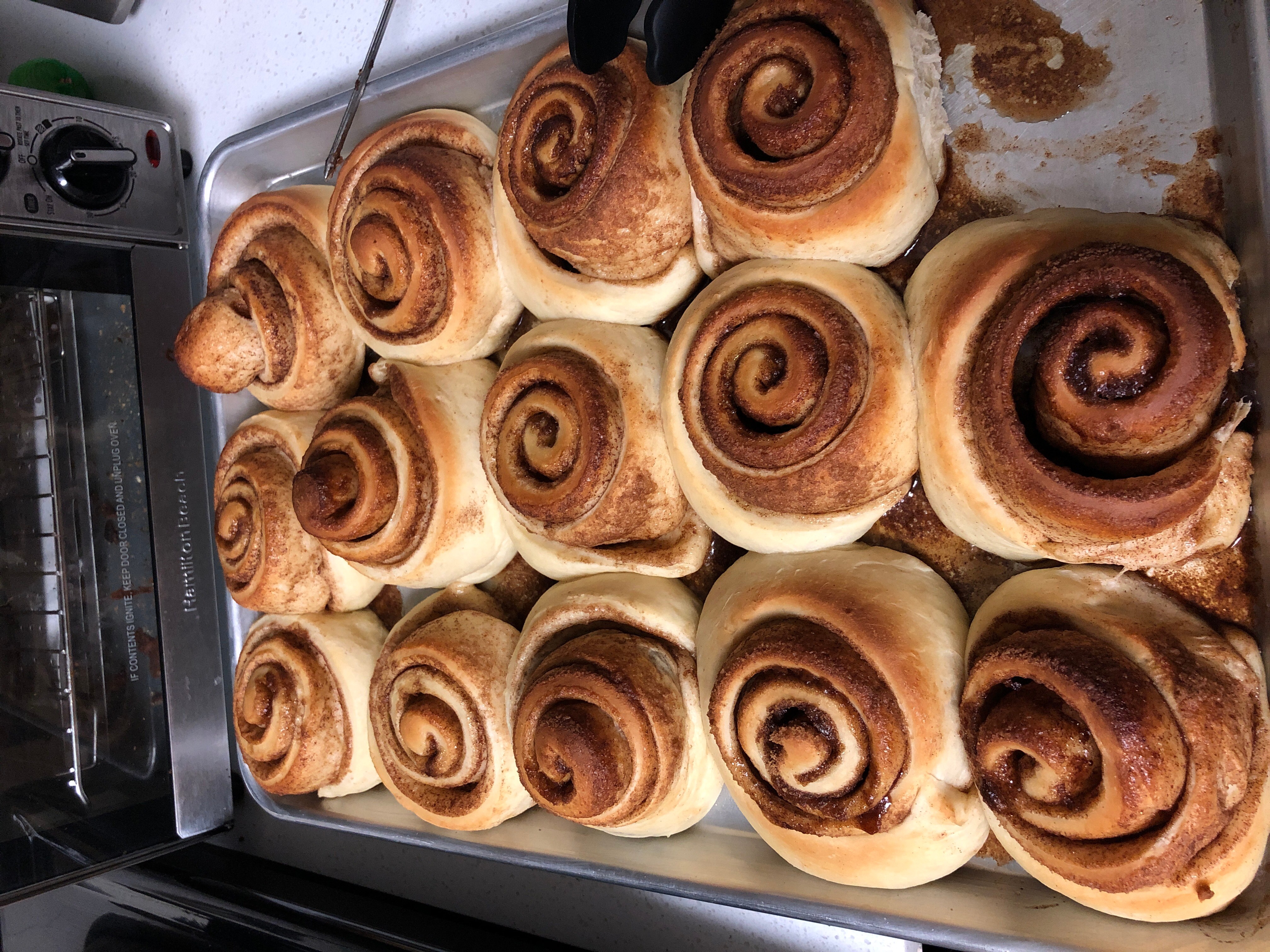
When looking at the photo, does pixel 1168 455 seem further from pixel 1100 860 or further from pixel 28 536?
pixel 28 536

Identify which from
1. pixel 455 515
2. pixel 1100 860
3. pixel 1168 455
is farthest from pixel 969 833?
pixel 455 515

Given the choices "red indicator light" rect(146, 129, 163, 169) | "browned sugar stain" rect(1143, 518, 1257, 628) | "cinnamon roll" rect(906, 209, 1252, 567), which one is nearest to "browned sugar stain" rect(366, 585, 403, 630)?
"red indicator light" rect(146, 129, 163, 169)

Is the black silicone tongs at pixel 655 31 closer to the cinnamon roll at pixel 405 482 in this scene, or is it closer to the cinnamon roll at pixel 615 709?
the cinnamon roll at pixel 405 482

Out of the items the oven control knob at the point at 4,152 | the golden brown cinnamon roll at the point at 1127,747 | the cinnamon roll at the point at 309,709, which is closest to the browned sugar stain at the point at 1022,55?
the golden brown cinnamon roll at the point at 1127,747

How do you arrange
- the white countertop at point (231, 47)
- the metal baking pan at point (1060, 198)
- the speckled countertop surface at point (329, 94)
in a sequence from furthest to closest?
the white countertop at point (231, 47) → the speckled countertop surface at point (329, 94) → the metal baking pan at point (1060, 198)

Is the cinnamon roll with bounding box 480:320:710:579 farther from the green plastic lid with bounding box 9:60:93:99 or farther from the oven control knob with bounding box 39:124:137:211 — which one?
the green plastic lid with bounding box 9:60:93:99

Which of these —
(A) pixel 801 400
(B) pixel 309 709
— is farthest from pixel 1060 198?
(B) pixel 309 709
